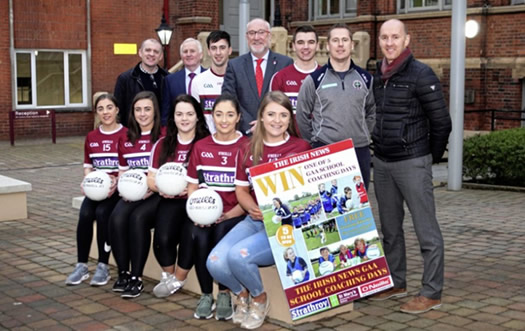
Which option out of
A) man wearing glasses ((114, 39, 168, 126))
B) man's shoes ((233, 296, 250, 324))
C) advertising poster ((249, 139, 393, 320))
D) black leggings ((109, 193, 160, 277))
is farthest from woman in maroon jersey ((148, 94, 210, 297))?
man wearing glasses ((114, 39, 168, 126))

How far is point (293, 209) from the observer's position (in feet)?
17.7

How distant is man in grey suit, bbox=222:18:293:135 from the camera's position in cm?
693

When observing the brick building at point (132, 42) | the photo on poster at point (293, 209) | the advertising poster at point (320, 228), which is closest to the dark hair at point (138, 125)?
the advertising poster at point (320, 228)

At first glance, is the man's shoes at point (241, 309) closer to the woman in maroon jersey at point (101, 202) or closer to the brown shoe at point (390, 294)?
the brown shoe at point (390, 294)

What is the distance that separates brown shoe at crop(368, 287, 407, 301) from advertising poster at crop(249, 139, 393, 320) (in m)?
0.36

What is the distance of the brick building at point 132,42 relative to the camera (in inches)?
744

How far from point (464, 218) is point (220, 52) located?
163 inches

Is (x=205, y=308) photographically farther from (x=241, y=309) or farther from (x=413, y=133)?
(x=413, y=133)

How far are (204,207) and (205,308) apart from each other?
2.43 ft

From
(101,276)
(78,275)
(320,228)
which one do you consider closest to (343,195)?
(320,228)

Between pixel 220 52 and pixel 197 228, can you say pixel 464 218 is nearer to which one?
pixel 220 52

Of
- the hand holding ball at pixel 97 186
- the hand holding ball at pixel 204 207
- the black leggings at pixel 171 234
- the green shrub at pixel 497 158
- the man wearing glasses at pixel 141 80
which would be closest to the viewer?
the hand holding ball at pixel 204 207

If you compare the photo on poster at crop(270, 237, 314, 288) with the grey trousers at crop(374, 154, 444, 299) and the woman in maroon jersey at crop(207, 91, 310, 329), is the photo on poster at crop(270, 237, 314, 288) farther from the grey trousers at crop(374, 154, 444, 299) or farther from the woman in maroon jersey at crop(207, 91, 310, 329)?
the grey trousers at crop(374, 154, 444, 299)

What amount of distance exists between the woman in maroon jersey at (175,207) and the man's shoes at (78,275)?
0.80m
